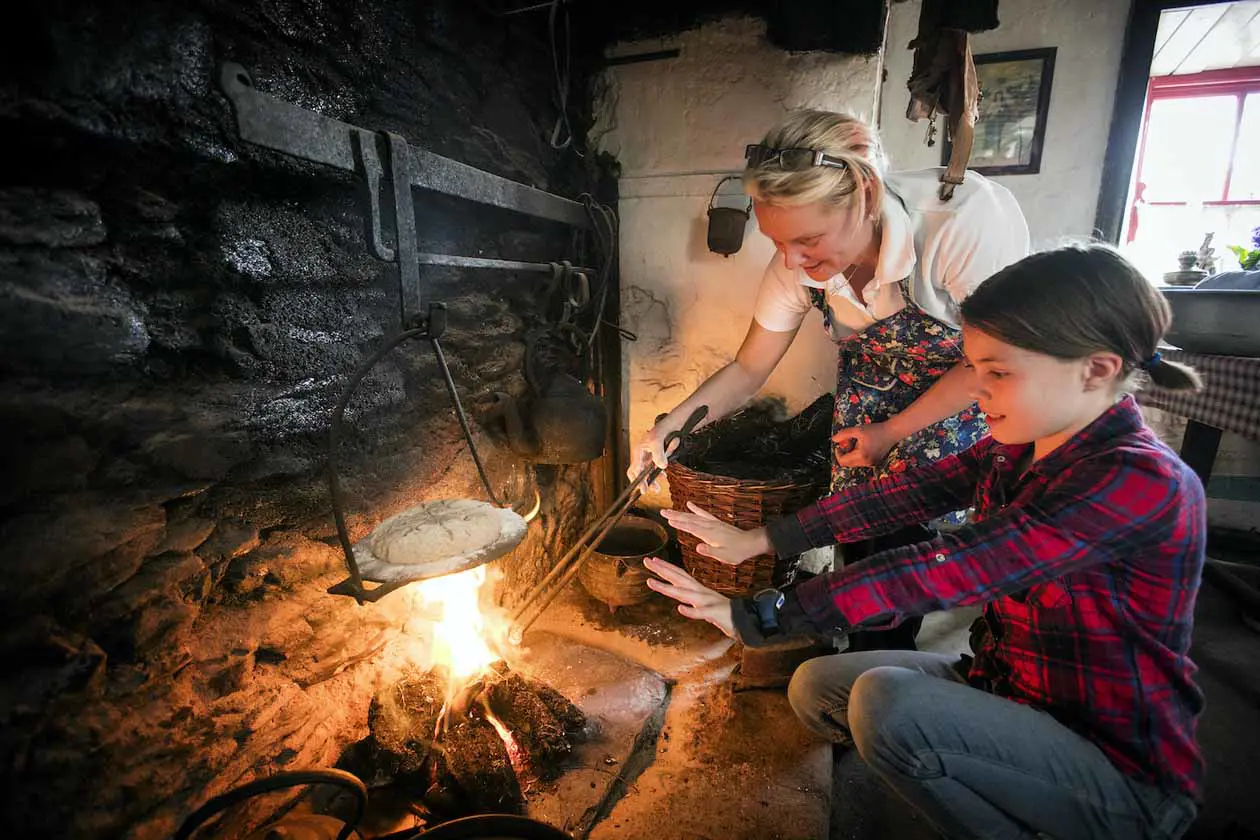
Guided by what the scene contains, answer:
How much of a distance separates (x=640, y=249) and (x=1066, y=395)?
232 centimetres

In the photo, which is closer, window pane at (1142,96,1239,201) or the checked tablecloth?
the checked tablecloth

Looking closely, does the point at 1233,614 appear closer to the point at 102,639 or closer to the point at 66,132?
the point at 102,639

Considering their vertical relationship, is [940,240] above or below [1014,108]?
below

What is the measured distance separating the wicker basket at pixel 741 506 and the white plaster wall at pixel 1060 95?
240 cm

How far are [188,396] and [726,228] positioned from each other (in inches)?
90.0

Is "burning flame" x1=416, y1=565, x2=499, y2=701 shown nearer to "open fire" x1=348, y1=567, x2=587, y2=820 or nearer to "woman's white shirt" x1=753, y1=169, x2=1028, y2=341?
"open fire" x1=348, y1=567, x2=587, y2=820

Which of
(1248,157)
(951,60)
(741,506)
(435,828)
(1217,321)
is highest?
(1248,157)

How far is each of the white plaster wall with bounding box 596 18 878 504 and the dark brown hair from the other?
1787mm

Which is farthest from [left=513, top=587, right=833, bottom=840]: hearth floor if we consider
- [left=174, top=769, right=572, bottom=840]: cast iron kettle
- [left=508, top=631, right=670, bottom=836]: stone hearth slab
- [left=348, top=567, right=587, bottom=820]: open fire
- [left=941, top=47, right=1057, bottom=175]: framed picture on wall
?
[left=941, top=47, right=1057, bottom=175]: framed picture on wall

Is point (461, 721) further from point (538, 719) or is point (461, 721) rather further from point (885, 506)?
point (885, 506)

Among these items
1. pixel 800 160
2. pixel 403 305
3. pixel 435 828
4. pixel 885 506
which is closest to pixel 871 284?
pixel 800 160

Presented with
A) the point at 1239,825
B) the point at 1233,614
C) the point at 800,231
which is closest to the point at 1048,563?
the point at 800,231

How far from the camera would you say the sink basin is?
271 cm

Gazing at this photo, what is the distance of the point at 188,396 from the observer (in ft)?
4.57
